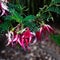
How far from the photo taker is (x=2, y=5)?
2145 millimetres

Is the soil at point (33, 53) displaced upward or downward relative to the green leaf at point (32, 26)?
downward

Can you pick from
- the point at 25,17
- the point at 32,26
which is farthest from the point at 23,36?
the point at 25,17

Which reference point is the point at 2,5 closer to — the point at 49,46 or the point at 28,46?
the point at 28,46

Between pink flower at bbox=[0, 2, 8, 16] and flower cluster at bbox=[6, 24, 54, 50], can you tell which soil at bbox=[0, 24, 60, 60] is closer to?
flower cluster at bbox=[6, 24, 54, 50]

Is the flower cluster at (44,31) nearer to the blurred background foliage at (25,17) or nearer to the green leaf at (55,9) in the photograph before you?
the blurred background foliage at (25,17)

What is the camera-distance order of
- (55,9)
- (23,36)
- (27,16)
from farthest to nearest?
1. (55,9)
2. (27,16)
3. (23,36)

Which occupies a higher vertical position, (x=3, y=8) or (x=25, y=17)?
(x=3, y=8)

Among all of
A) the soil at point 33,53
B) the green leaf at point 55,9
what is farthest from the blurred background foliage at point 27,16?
the soil at point 33,53

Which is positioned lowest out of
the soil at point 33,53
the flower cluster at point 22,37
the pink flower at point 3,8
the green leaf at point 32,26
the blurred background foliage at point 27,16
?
the soil at point 33,53

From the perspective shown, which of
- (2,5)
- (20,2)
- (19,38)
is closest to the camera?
(19,38)

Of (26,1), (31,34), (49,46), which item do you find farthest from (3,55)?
(26,1)

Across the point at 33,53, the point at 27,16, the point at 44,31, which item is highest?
the point at 27,16

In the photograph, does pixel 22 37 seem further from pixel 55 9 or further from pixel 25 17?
pixel 55 9

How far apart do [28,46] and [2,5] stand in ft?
1.50
